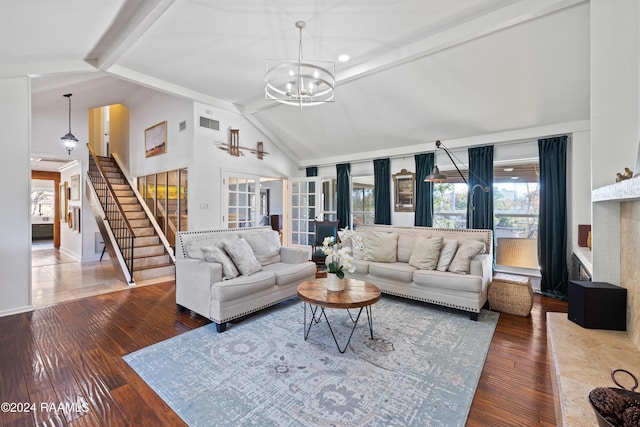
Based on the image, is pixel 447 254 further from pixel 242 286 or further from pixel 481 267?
pixel 242 286

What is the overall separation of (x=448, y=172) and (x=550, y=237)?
1.99 metres

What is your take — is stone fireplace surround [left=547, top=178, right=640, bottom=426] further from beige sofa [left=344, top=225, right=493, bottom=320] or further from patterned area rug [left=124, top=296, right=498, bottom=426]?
beige sofa [left=344, top=225, right=493, bottom=320]

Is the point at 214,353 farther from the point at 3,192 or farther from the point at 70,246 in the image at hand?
the point at 70,246

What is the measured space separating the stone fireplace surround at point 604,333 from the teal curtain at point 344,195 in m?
4.52

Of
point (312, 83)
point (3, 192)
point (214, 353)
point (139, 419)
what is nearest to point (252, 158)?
point (312, 83)

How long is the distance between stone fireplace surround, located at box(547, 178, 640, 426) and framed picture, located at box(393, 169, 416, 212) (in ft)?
11.9

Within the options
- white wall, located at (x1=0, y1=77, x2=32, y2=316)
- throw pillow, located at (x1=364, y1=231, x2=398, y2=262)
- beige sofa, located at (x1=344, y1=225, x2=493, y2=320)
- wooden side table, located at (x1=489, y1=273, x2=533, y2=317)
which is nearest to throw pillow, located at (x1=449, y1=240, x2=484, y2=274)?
beige sofa, located at (x1=344, y1=225, x2=493, y2=320)

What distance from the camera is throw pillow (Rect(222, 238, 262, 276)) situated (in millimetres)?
3363

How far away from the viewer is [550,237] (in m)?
4.22

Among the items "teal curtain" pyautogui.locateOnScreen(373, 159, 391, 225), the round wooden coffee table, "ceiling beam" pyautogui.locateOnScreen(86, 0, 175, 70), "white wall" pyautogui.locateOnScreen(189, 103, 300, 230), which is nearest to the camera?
the round wooden coffee table

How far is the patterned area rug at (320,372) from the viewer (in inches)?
69.0

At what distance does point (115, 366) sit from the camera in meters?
2.27

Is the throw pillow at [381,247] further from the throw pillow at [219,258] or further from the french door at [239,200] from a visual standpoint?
the french door at [239,200]

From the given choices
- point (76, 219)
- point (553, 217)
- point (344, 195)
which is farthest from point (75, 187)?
point (553, 217)
